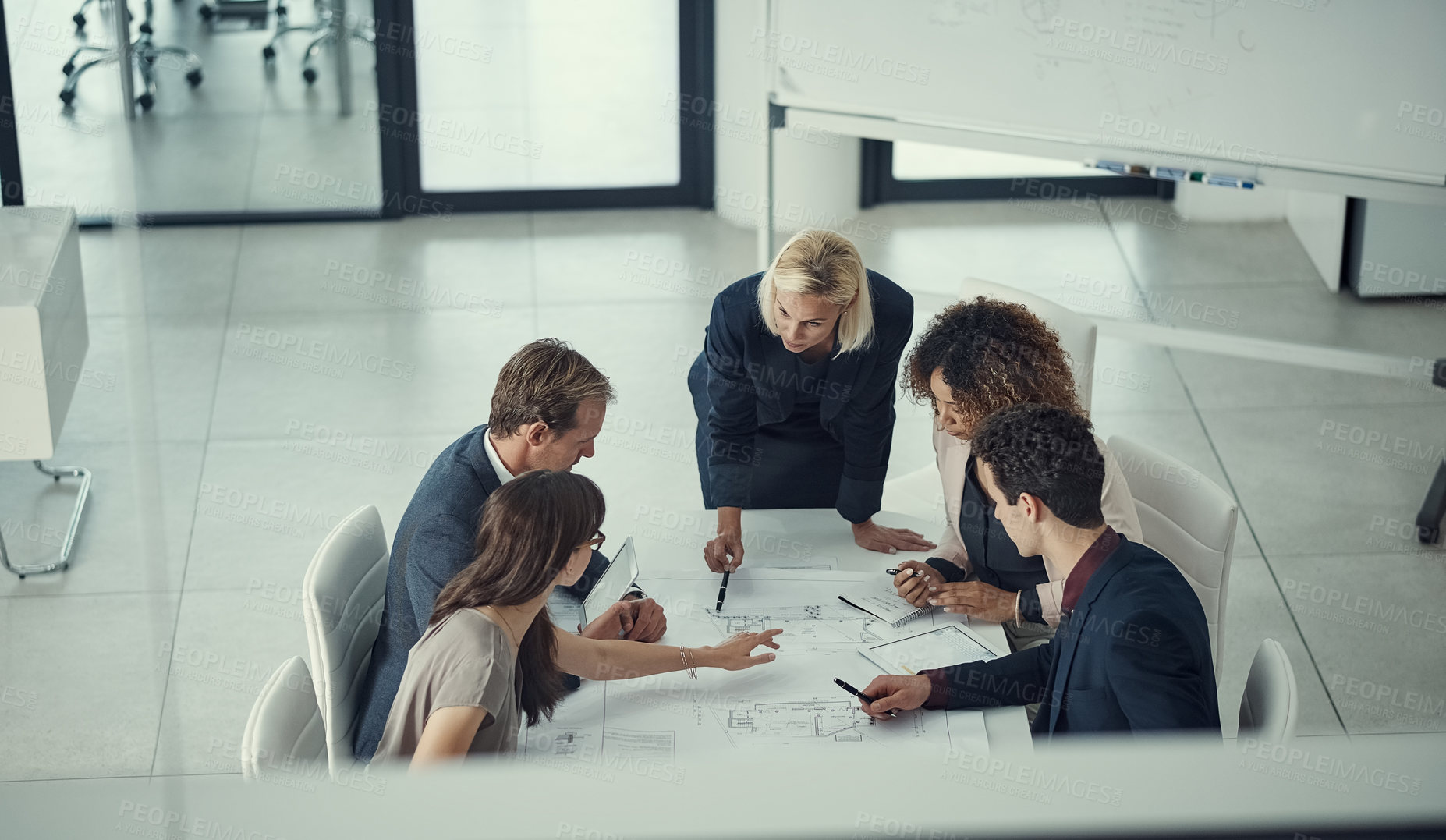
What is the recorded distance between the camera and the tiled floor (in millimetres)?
3648

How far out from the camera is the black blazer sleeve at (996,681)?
2.28 meters

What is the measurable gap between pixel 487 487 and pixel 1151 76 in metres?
2.53

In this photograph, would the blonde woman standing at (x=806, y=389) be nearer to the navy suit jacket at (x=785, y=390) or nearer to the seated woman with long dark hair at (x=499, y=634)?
the navy suit jacket at (x=785, y=390)

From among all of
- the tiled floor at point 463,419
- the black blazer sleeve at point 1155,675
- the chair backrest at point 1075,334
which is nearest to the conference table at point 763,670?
the black blazer sleeve at point 1155,675

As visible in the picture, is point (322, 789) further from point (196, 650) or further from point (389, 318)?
point (389, 318)

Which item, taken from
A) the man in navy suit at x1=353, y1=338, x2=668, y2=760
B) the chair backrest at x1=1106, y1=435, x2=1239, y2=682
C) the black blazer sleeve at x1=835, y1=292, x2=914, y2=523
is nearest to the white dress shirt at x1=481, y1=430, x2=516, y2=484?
the man in navy suit at x1=353, y1=338, x2=668, y2=760

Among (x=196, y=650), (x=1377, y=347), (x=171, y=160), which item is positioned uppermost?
(x=171, y=160)

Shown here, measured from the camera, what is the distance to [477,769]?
409 millimetres

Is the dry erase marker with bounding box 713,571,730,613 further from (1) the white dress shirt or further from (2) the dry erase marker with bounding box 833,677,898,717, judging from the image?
(1) the white dress shirt

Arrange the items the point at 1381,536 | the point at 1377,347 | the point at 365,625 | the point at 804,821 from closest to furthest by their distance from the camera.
Result: 1. the point at 804,821
2. the point at 365,625
3. the point at 1381,536
4. the point at 1377,347

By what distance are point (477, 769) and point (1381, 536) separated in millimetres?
4367

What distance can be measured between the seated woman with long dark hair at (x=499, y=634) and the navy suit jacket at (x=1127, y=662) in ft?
2.18

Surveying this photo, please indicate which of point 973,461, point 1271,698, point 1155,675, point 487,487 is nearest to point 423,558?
point 487,487

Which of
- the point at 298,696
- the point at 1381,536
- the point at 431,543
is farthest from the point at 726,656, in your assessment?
the point at 1381,536
